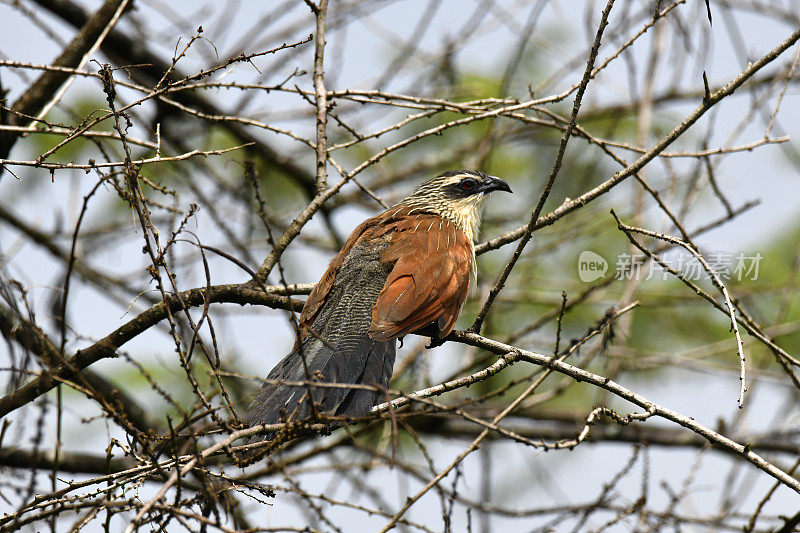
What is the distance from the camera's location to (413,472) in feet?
15.5

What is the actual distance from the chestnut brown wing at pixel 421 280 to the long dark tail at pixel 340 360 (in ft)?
0.21

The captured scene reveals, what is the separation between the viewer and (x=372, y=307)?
134 inches

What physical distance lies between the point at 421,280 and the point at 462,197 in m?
1.36

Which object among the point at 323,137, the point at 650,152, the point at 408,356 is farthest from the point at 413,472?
the point at 650,152

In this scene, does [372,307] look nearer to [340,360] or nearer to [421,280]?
[421,280]

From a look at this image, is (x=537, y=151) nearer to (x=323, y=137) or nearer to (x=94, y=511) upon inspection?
(x=323, y=137)

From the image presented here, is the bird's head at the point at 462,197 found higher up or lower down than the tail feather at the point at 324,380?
higher up

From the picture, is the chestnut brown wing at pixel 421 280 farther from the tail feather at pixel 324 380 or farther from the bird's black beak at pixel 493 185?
the bird's black beak at pixel 493 185

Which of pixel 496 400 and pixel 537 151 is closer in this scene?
pixel 496 400

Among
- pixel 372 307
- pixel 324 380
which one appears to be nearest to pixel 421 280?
pixel 372 307

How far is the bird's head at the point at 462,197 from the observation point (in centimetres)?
472

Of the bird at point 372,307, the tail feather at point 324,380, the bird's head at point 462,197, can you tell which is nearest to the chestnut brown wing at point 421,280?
the bird at point 372,307

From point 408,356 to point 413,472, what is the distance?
0.84m

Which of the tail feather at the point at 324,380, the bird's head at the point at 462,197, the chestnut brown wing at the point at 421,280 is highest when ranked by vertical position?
the bird's head at the point at 462,197
